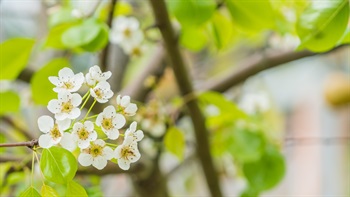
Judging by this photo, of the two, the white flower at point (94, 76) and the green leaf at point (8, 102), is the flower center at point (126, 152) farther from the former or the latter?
the green leaf at point (8, 102)

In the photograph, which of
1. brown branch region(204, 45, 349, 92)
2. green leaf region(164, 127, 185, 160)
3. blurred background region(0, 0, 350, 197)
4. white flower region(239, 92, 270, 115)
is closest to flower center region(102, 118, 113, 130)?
green leaf region(164, 127, 185, 160)

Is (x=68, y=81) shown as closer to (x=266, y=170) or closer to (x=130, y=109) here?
(x=130, y=109)

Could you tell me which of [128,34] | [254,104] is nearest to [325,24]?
[128,34]

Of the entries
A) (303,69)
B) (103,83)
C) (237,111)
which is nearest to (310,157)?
(303,69)

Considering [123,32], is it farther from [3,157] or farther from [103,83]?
[103,83]

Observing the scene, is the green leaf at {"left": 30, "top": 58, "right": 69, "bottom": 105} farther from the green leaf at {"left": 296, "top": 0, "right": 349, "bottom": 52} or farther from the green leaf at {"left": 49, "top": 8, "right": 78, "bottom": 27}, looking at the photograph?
the green leaf at {"left": 296, "top": 0, "right": 349, "bottom": 52}

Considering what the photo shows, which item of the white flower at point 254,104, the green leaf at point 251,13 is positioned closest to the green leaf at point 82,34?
the green leaf at point 251,13
